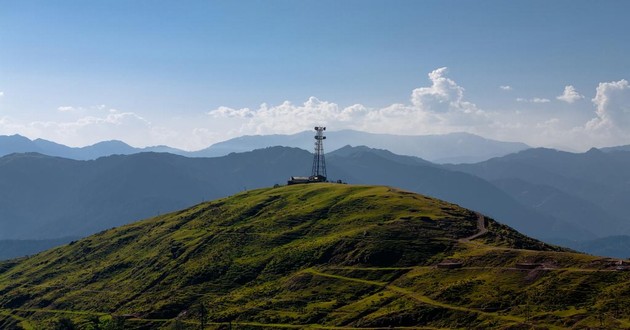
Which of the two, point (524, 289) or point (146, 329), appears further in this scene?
point (146, 329)

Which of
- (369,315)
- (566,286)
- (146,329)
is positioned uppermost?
(566,286)

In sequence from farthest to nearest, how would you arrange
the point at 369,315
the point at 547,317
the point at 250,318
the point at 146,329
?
the point at 146,329, the point at 250,318, the point at 369,315, the point at 547,317

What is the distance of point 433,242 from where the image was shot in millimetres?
196875

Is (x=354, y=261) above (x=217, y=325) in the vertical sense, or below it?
above

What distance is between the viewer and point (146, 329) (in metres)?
188

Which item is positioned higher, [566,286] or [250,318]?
[566,286]

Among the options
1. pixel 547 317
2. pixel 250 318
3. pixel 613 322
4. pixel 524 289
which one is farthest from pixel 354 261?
pixel 613 322

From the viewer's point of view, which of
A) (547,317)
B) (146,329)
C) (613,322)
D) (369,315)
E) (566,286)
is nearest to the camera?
(613,322)

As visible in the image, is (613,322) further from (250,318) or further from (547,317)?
(250,318)

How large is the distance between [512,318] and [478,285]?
67.7 ft

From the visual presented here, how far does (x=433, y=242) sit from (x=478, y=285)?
4035 centimetres

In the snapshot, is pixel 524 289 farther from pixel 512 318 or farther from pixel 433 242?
pixel 433 242

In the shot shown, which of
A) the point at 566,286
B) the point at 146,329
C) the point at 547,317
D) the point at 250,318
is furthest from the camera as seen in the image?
the point at 146,329

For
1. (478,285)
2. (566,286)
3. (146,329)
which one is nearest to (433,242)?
(478,285)
